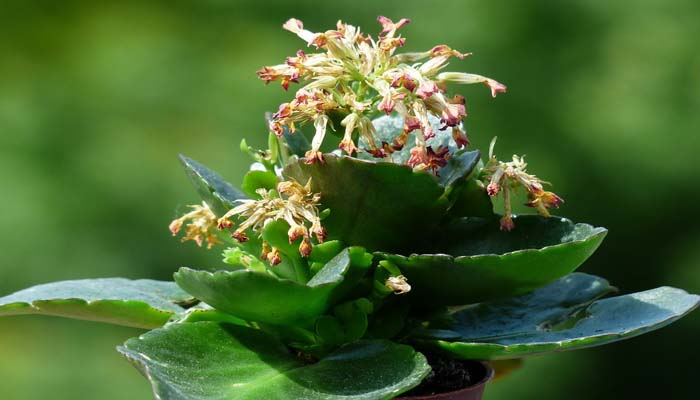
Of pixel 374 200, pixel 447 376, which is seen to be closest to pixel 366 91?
pixel 374 200

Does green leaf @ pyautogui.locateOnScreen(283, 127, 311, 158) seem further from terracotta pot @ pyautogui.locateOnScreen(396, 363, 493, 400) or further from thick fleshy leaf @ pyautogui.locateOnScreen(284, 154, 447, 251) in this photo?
terracotta pot @ pyautogui.locateOnScreen(396, 363, 493, 400)

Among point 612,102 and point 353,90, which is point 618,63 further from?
point 353,90

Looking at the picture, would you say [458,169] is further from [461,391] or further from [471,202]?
[461,391]

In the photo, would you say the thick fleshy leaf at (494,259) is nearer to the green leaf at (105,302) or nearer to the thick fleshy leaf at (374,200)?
the thick fleshy leaf at (374,200)

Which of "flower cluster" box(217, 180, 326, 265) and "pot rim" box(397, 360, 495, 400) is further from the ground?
"flower cluster" box(217, 180, 326, 265)

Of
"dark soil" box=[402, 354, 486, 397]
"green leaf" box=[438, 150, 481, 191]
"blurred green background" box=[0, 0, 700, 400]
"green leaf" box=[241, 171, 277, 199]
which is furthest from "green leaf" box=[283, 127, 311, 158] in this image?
"blurred green background" box=[0, 0, 700, 400]
